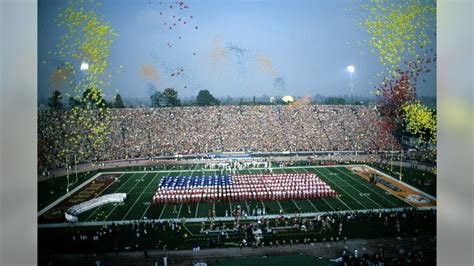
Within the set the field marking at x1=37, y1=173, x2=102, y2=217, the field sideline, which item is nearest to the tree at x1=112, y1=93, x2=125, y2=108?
the field marking at x1=37, y1=173, x2=102, y2=217

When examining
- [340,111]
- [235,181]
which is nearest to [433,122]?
[235,181]

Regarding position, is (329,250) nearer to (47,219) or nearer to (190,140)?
(47,219)

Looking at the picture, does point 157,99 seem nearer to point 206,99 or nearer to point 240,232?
point 206,99

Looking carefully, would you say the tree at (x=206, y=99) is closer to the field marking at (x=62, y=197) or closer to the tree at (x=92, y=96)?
the tree at (x=92, y=96)

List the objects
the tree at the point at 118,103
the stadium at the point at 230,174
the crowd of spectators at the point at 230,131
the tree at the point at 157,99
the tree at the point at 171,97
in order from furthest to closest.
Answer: the tree at the point at 171,97 → the tree at the point at 118,103 → the tree at the point at 157,99 → the crowd of spectators at the point at 230,131 → the stadium at the point at 230,174

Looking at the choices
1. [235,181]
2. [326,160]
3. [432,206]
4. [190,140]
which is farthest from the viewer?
[190,140]

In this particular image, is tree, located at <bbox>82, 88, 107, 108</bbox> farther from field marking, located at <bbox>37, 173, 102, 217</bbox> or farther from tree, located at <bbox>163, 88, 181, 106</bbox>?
tree, located at <bbox>163, 88, 181, 106</bbox>

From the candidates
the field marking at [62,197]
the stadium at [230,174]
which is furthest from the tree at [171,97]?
the field marking at [62,197]
